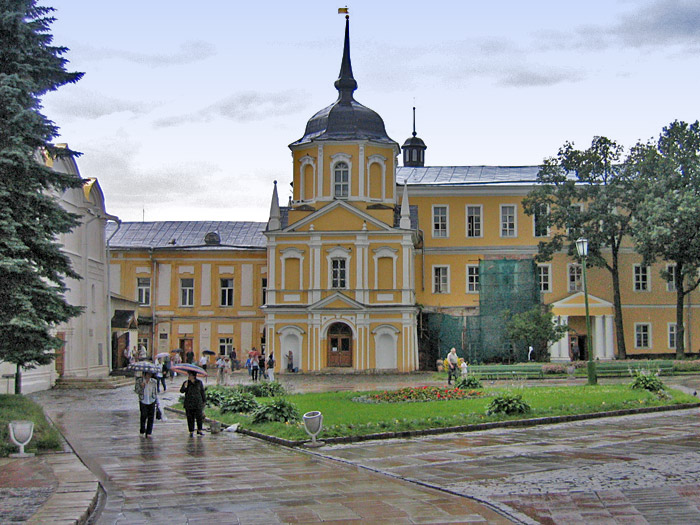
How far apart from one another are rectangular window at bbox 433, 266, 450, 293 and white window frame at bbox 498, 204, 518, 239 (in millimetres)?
4237

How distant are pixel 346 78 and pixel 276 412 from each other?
36.9 m

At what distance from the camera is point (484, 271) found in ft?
164

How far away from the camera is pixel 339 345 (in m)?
48.2

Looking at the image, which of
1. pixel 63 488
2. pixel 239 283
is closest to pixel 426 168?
pixel 239 283

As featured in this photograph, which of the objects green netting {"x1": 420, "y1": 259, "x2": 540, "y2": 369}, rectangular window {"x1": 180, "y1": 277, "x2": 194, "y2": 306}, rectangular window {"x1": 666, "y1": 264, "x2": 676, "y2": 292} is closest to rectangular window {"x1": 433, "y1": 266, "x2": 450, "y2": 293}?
green netting {"x1": 420, "y1": 259, "x2": 540, "y2": 369}

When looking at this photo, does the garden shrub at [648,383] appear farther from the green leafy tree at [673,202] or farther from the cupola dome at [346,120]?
the cupola dome at [346,120]

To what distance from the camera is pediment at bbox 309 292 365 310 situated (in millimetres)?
47312

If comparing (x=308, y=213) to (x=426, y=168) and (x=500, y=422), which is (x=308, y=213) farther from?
(x=500, y=422)

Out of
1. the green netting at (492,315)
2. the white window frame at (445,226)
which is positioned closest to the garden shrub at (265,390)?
the green netting at (492,315)

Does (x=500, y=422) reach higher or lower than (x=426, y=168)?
lower

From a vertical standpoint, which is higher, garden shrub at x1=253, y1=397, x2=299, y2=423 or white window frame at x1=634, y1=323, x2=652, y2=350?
white window frame at x1=634, y1=323, x2=652, y2=350

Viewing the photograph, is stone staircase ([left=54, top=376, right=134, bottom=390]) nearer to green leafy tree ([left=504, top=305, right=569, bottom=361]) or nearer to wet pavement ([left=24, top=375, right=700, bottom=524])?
wet pavement ([left=24, top=375, right=700, bottom=524])

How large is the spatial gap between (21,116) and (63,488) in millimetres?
9633

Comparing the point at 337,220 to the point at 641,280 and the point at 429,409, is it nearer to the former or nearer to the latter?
the point at 641,280
